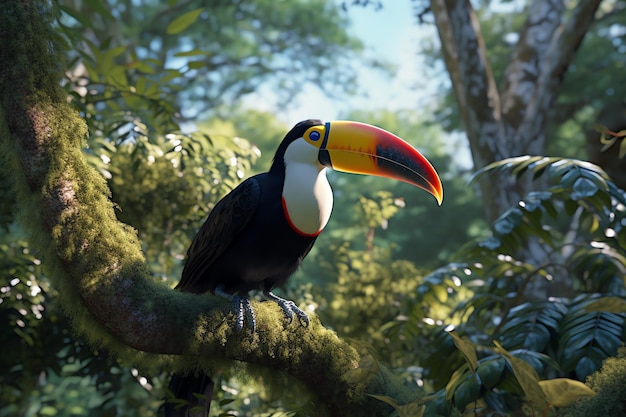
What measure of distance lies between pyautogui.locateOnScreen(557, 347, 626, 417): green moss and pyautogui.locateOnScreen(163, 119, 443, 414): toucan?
812 millimetres

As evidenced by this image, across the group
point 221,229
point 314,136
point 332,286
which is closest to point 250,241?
point 221,229

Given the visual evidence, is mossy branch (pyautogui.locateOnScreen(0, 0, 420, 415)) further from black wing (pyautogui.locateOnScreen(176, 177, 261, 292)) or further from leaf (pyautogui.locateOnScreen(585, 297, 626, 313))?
leaf (pyautogui.locateOnScreen(585, 297, 626, 313))

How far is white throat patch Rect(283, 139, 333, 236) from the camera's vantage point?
8.05 feet

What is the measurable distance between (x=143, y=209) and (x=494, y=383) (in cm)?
208

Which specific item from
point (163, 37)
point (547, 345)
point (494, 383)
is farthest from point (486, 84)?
point (163, 37)

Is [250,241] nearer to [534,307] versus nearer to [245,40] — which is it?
[534,307]

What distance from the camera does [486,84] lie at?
4.78m

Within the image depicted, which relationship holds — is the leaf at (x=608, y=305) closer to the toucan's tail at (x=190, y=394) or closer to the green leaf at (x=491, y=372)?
the green leaf at (x=491, y=372)

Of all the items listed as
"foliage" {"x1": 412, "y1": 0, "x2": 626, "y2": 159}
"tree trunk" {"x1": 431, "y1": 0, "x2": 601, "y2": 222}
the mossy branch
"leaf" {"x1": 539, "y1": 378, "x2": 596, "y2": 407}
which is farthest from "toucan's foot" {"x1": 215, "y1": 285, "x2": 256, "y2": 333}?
"foliage" {"x1": 412, "y1": 0, "x2": 626, "y2": 159}

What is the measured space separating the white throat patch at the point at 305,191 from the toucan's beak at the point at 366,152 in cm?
5

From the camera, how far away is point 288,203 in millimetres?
2463

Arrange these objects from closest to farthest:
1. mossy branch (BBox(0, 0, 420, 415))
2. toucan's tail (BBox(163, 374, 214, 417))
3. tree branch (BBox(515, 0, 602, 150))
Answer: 1. mossy branch (BBox(0, 0, 420, 415))
2. toucan's tail (BBox(163, 374, 214, 417))
3. tree branch (BBox(515, 0, 602, 150))

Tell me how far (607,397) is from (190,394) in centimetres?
132

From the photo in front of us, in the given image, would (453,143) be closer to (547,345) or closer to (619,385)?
(547,345)
